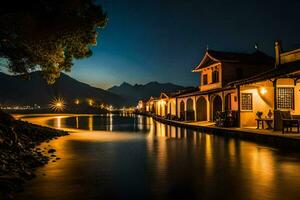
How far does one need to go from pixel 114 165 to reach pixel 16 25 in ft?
21.6

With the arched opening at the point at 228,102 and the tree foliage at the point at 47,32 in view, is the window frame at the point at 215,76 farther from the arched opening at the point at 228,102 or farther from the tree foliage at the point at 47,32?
the tree foliage at the point at 47,32

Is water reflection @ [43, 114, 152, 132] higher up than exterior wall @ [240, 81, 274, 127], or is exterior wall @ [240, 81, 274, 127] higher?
exterior wall @ [240, 81, 274, 127]

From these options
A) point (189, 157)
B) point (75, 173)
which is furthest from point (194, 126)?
point (75, 173)

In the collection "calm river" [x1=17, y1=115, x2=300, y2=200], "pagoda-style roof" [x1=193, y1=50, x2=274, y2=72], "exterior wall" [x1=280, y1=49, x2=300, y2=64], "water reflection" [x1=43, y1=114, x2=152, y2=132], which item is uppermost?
"pagoda-style roof" [x1=193, y1=50, x2=274, y2=72]

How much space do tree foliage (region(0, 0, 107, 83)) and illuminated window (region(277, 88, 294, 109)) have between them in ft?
46.9

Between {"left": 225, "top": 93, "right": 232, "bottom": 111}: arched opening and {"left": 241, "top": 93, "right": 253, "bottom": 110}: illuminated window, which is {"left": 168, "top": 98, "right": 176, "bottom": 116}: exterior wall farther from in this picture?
{"left": 241, "top": 93, "right": 253, "bottom": 110}: illuminated window

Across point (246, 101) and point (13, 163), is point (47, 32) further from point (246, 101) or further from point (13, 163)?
point (246, 101)

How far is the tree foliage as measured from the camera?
11883 mm

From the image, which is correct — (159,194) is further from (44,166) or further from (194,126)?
(194,126)

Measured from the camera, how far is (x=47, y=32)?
12602 mm

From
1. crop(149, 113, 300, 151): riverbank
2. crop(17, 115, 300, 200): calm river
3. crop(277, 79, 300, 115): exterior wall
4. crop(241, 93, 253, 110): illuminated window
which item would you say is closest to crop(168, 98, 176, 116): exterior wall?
crop(149, 113, 300, 151): riverbank

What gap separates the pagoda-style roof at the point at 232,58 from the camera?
33500mm

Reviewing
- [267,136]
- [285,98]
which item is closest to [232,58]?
[285,98]

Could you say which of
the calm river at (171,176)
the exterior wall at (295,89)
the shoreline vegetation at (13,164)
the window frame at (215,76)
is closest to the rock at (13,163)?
the shoreline vegetation at (13,164)
